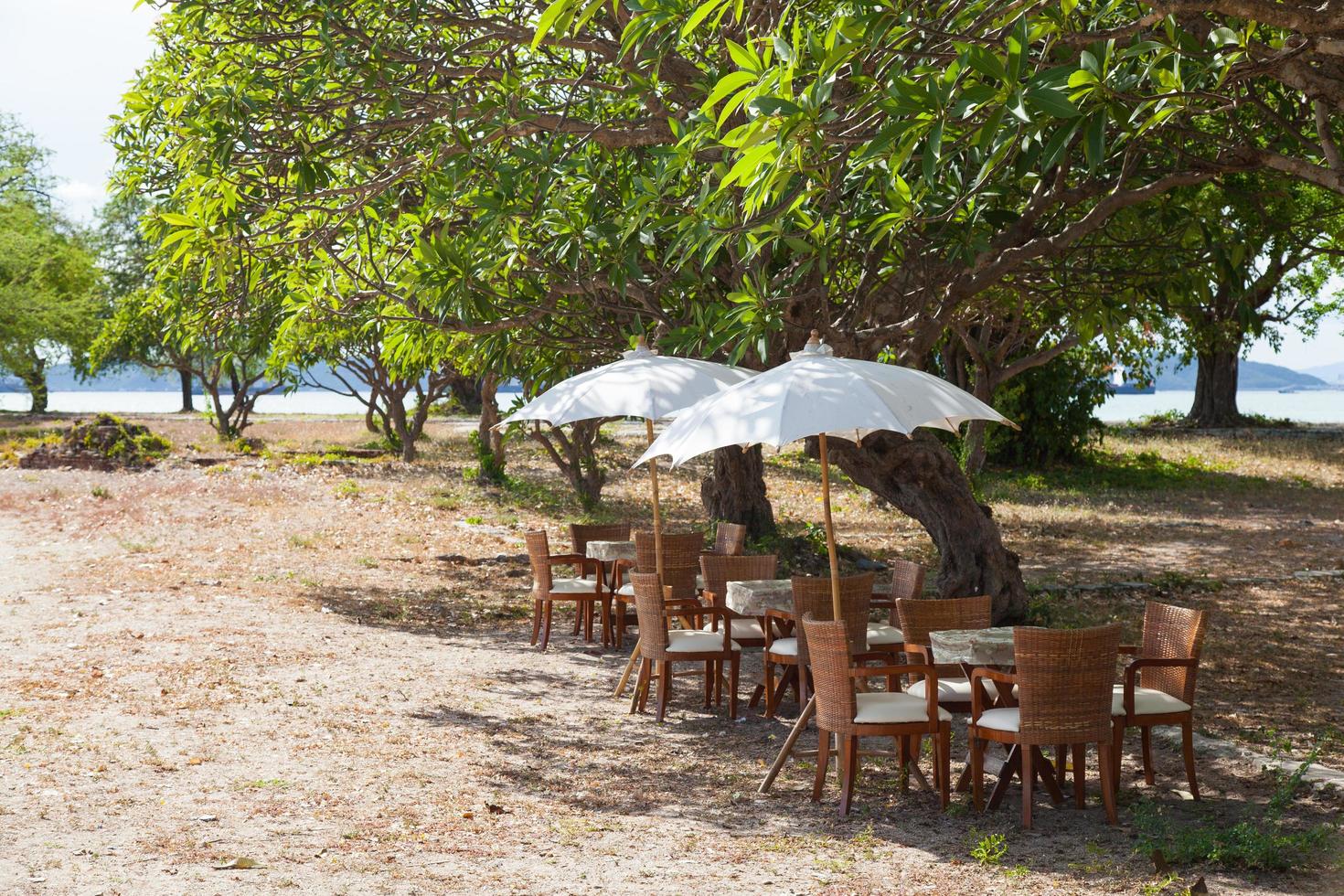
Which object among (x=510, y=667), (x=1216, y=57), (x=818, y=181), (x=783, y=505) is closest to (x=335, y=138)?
(x=510, y=667)

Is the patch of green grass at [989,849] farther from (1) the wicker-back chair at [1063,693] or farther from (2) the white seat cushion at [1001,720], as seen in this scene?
(2) the white seat cushion at [1001,720]

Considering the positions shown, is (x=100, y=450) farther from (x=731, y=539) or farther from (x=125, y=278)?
(x=125, y=278)

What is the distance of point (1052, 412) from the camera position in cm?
2486

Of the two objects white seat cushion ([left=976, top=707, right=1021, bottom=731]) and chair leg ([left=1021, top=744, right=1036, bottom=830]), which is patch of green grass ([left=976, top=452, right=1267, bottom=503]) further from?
chair leg ([left=1021, top=744, right=1036, bottom=830])

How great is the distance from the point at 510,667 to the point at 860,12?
6.37 metres

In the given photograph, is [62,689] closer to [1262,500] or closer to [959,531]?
[959,531]

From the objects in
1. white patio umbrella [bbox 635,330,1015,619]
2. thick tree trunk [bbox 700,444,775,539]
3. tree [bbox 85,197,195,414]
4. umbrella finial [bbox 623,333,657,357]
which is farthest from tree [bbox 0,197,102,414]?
white patio umbrella [bbox 635,330,1015,619]

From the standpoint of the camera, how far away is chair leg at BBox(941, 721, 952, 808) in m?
6.23

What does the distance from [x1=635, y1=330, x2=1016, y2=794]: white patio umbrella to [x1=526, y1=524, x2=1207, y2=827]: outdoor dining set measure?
→ 0.56 m

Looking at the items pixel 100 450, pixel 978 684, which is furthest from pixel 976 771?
pixel 100 450

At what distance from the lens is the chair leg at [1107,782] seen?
19.6 ft

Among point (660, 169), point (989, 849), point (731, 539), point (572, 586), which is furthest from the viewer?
point (731, 539)

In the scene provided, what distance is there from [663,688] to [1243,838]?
403 cm

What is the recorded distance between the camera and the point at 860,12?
5.15m
